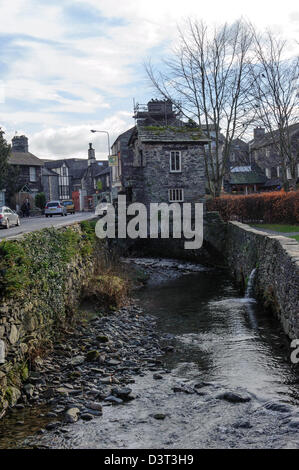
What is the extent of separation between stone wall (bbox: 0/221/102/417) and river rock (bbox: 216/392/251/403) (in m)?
3.16

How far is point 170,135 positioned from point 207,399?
3045 cm

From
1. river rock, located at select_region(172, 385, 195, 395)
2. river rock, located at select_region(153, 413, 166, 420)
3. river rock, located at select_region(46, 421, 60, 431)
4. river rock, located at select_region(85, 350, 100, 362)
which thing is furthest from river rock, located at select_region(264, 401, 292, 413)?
river rock, located at select_region(85, 350, 100, 362)

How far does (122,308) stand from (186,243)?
539 inches

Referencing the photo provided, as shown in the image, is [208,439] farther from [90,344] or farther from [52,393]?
[90,344]

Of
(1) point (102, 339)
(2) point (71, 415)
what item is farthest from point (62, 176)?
(2) point (71, 415)

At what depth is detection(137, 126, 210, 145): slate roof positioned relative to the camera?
35281 millimetres

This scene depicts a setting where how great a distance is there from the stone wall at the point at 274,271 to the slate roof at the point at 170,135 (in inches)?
692

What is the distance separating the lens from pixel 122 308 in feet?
45.8

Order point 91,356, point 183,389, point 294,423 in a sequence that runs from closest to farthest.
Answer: point 294,423
point 183,389
point 91,356

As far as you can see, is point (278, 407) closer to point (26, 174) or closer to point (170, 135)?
point (170, 135)

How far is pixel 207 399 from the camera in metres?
7.21

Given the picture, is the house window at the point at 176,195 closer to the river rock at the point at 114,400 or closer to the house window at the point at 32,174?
the river rock at the point at 114,400

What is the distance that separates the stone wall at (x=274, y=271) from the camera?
31.1 feet
